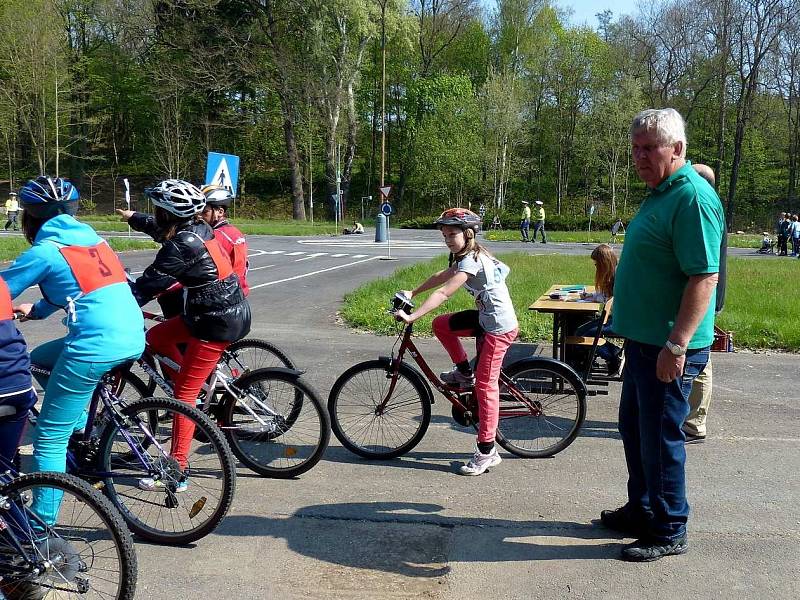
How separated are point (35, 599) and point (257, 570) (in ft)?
3.33

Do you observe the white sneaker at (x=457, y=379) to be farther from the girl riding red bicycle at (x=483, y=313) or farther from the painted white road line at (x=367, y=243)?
the painted white road line at (x=367, y=243)

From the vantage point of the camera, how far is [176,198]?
4.21 meters

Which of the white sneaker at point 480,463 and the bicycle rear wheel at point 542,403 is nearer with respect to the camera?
the white sneaker at point 480,463

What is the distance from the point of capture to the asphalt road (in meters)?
3.46

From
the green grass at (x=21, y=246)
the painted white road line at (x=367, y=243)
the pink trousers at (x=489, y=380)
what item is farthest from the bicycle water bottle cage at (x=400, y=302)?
the painted white road line at (x=367, y=243)

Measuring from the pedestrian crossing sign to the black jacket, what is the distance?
5.76 metres

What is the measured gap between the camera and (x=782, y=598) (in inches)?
131

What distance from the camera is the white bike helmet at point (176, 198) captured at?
165 inches

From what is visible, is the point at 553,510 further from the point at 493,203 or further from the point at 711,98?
the point at 711,98

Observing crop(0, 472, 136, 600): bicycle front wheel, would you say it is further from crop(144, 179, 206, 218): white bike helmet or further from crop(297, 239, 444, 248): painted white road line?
crop(297, 239, 444, 248): painted white road line

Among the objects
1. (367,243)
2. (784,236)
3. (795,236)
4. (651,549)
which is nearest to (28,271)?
(651,549)

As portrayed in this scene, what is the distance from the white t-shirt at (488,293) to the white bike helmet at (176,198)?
1.76m

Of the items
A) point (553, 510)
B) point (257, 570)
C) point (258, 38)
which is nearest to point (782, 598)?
point (553, 510)

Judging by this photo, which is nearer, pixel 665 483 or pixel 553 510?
pixel 665 483
